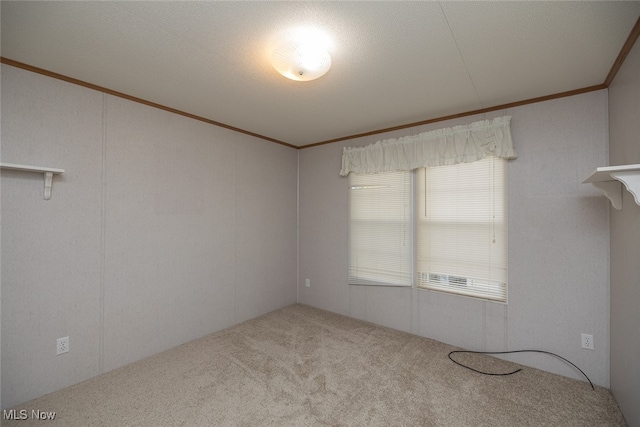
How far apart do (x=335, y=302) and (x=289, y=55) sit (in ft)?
9.70

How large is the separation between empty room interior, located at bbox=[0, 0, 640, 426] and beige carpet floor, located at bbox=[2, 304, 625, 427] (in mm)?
19

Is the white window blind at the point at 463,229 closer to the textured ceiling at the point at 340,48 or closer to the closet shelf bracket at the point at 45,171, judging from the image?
the textured ceiling at the point at 340,48

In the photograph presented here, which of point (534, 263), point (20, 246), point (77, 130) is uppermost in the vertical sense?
point (77, 130)

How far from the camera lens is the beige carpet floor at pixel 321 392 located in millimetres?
1796

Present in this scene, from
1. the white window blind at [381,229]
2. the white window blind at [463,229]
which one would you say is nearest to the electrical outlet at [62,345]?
the white window blind at [381,229]

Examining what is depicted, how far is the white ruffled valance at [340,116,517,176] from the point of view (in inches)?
98.7

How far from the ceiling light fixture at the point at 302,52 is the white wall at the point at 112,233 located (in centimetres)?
160

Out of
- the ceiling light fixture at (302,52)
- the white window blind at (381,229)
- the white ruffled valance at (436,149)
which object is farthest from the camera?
the white window blind at (381,229)

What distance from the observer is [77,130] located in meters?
2.16

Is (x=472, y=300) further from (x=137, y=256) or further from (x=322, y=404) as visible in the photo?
(x=137, y=256)

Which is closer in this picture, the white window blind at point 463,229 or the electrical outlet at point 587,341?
the electrical outlet at point 587,341

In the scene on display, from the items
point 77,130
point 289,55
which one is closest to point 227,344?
point 77,130

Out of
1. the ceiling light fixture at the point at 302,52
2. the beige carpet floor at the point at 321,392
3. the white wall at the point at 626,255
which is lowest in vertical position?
the beige carpet floor at the point at 321,392

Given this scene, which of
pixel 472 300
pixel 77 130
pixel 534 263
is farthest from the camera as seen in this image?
pixel 472 300
